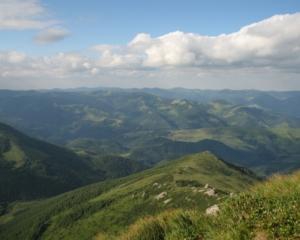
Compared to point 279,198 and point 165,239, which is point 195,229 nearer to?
point 165,239

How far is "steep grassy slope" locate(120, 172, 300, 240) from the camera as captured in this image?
49.5ft

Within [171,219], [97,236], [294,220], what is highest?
[294,220]

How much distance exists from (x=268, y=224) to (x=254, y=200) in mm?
2361

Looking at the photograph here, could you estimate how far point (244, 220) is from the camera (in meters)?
16.3

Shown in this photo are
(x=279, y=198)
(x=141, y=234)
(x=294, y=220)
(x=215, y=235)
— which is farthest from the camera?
(x=141, y=234)

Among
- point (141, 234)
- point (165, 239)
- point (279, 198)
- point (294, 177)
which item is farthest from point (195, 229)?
point (294, 177)

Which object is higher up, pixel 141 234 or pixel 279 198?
pixel 279 198

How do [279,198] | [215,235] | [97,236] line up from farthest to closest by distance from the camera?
1. [97,236]
2. [279,198]
3. [215,235]

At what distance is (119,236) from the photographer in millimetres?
19031

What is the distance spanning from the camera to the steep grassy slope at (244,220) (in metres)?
15.1

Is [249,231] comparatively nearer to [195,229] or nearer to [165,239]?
[195,229]

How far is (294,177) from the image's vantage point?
18953 millimetres

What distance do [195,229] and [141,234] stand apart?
2.50 m

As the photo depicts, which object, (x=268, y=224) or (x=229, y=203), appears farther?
(x=229, y=203)
